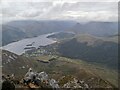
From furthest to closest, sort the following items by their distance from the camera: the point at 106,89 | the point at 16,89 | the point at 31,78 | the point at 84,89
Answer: the point at 106,89 → the point at 84,89 → the point at 31,78 → the point at 16,89

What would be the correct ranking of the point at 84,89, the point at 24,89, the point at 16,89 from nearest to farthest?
the point at 24,89 → the point at 16,89 → the point at 84,89

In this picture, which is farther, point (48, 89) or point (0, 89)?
point (48, 89)

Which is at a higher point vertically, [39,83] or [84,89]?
[39,83]

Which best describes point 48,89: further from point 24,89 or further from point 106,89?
point 106,89

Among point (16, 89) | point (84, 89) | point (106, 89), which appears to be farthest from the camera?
point (106, 89)

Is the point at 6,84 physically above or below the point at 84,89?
above

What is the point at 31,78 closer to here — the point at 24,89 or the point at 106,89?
the point at 24,89

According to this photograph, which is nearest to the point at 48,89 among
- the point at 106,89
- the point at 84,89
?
the point at 84,89

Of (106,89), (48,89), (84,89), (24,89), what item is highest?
(24,89)

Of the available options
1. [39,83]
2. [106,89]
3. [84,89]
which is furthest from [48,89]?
[106,89]
